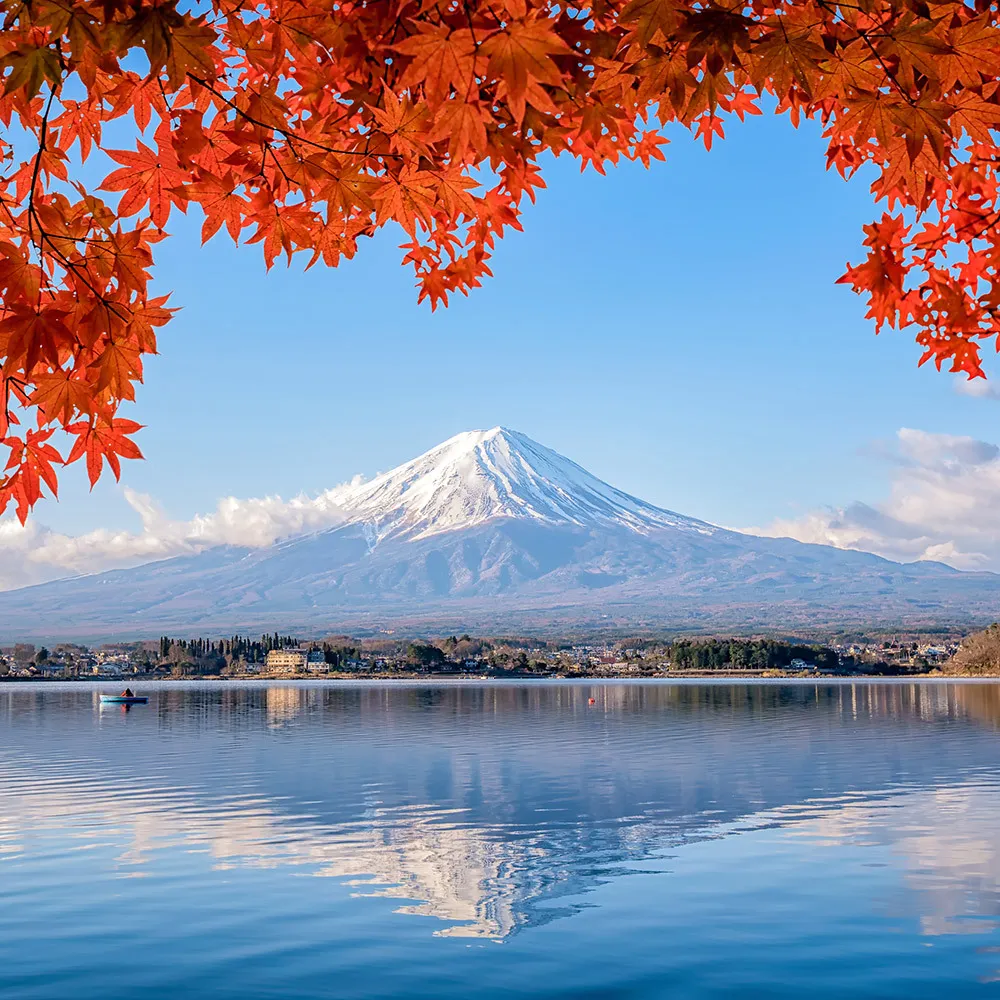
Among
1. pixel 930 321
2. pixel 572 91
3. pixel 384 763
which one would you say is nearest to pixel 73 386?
pixel 572 91

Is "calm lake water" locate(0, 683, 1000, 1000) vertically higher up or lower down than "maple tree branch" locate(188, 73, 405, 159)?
lower down

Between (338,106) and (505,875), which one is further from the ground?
(338,106)

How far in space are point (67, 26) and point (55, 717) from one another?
90356mm

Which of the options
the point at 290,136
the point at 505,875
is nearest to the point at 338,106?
the point at 290,136

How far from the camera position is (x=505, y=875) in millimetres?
20266

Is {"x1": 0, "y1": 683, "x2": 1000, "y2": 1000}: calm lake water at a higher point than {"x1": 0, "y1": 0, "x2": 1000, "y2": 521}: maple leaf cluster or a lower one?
lower

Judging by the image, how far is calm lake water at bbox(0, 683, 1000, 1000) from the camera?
13.5 m

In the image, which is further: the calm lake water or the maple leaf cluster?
the calm lake water

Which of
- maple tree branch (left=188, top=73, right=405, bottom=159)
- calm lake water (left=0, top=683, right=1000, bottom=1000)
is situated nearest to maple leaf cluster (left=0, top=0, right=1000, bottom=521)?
maple tree branch (left=188, top=73, right=405, bottom=159)

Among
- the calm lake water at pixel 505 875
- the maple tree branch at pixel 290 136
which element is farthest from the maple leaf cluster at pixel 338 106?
the calm lake water at pixel 505 875

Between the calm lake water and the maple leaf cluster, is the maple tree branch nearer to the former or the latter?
the maple leaf cluster

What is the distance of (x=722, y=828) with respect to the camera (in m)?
25.2

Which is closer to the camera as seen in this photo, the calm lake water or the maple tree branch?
the maple tree branch

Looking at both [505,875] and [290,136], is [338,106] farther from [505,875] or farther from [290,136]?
[505,875]
